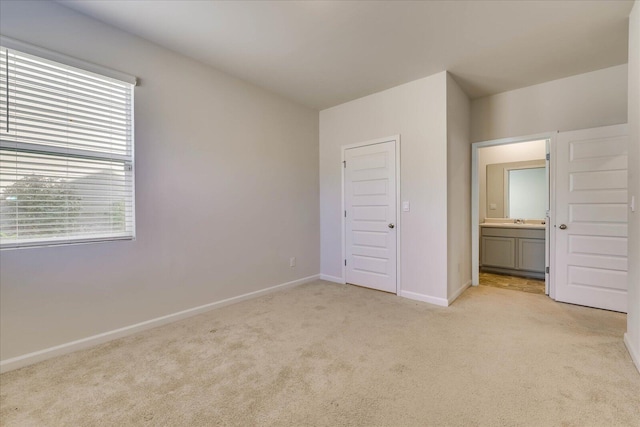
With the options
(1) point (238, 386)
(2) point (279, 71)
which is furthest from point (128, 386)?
(2) point (279, 71)

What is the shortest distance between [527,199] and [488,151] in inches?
41.9

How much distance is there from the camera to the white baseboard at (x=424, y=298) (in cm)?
320

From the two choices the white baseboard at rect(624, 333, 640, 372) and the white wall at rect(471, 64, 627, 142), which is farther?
the white wall at rect(471, 64, 627, 142)

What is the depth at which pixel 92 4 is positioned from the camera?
6.97 ft

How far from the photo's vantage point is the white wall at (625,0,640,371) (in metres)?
1.96

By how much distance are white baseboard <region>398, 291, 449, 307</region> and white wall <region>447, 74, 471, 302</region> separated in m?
0.11

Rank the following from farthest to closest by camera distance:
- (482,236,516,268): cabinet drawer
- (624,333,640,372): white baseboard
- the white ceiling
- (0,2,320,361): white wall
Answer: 1. (482,236,516,268): cabinet drawer
2. the white ceiling
3. (0,2,320,361): white wall
4. (624,333,640,372): white baseboard

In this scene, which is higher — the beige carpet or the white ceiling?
the white ceiling

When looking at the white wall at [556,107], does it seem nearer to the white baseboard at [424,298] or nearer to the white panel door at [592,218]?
the white panel door at [592,218]

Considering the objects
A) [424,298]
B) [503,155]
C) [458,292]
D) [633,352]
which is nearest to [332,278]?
[424,298]

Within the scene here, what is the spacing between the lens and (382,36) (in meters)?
2.53

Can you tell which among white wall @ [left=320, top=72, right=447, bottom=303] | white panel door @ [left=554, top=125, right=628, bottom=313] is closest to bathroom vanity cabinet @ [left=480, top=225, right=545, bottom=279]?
white panel door @ [left=554, top=125, right=628, bottom=313]

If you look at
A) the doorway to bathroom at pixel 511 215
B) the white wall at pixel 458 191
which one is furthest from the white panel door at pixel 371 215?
the doorway to bathroom at pixel 511 215

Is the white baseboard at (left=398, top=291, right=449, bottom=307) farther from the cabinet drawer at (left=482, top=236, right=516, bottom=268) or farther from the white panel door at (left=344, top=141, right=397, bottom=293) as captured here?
the cabinet drawer at (left=482, top=236, right=516, bottom=268)
